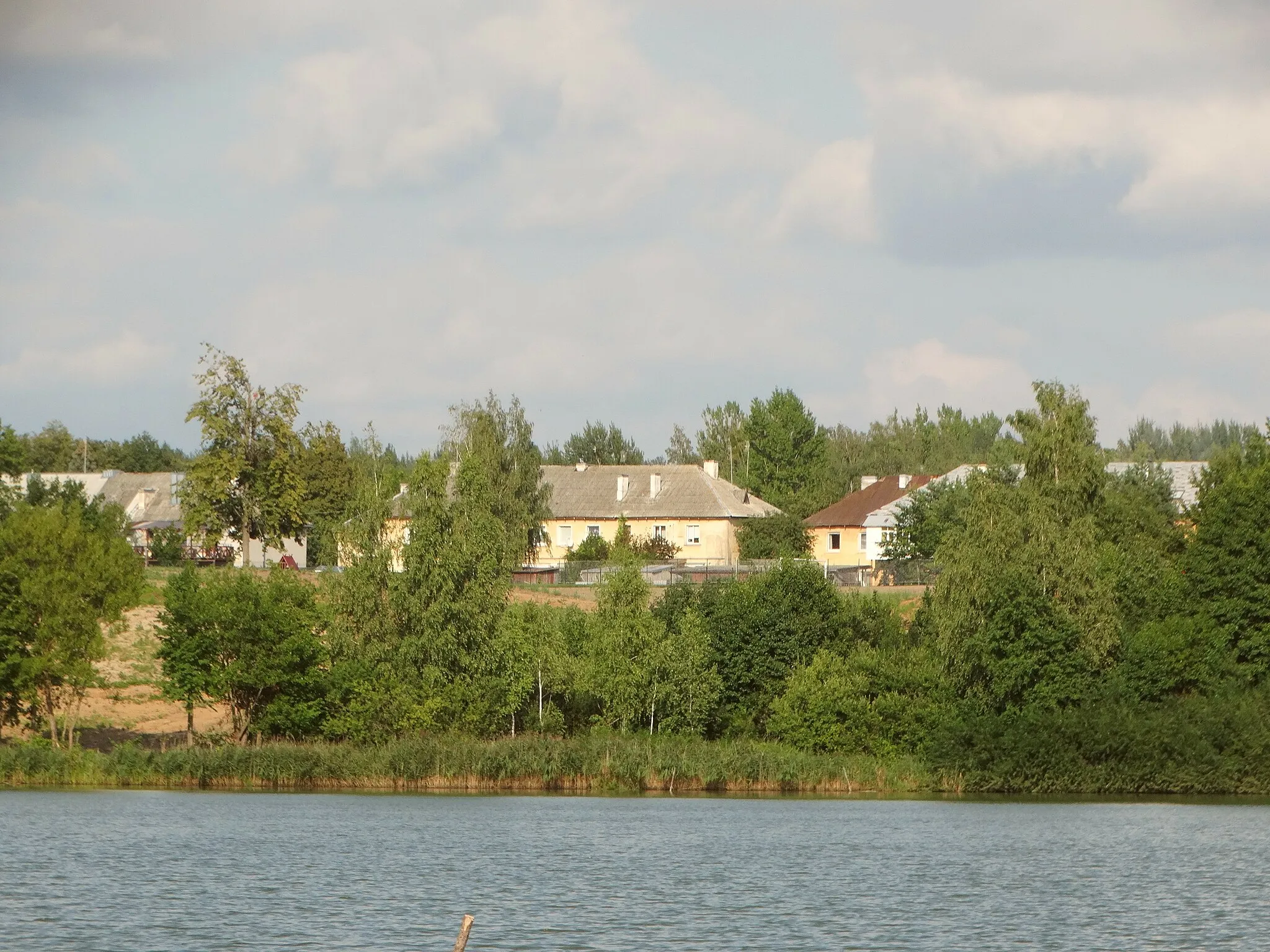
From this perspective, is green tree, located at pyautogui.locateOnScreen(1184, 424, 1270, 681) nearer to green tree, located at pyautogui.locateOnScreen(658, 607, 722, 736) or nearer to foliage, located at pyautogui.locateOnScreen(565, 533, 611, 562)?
green tree, located at pyautogui.locateOnScreen(658, 607, 722, 736)

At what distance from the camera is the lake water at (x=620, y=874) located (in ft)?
96.6

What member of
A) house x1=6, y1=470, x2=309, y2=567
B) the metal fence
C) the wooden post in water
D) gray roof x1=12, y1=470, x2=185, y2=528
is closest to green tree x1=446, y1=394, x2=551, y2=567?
the metal fence

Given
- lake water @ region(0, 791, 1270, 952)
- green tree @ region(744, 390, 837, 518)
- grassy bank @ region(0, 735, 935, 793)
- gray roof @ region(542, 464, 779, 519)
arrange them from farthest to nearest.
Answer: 1. green tree @ region(744, 390, 837, 518)
2. gray roof @ region(542, 464, 779, 519)
3. grassy bank @ region(0, 735, 935, 793)
4. lake water @ region(0, 791, 1270, 952)

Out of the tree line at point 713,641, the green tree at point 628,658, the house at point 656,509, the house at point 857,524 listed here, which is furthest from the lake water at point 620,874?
the house at point 656,509

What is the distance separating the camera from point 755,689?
64875 millimetres

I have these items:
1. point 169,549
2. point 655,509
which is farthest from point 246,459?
point 655,509

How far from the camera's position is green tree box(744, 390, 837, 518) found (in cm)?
16362

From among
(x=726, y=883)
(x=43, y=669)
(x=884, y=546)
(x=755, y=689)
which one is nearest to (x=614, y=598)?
(x=755, y=689)

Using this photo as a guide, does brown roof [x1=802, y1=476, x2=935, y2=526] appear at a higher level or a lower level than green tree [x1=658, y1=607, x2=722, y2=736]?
higher

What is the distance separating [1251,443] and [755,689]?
26629mm

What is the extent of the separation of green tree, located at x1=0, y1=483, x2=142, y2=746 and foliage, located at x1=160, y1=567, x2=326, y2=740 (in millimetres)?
2310

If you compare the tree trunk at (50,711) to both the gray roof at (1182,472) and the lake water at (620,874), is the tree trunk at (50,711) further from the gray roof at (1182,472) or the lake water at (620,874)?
the gray roof at (1182,472)

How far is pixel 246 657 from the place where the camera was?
59.5 metres

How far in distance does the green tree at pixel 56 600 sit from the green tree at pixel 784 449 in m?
105
